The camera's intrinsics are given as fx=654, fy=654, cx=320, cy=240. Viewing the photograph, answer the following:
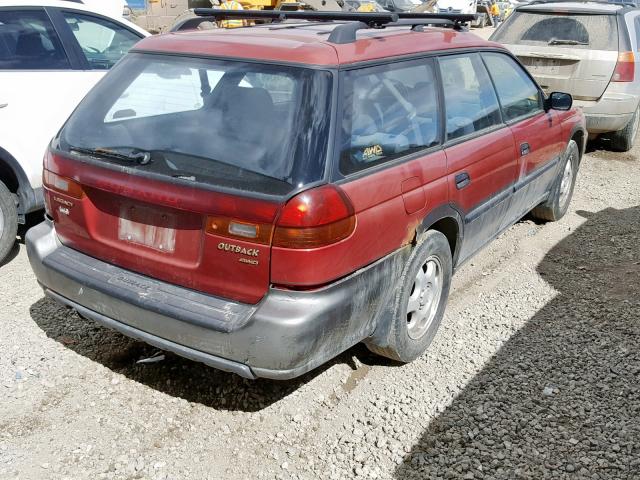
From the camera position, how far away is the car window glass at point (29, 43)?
15.9ft

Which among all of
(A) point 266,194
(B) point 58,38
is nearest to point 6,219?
(B) point 58,38

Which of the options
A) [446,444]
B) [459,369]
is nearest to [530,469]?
[446,444]

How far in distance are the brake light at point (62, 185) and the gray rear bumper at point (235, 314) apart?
306 mm

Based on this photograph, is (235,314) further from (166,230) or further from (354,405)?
(354,405)

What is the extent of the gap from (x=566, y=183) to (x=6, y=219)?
4701mm

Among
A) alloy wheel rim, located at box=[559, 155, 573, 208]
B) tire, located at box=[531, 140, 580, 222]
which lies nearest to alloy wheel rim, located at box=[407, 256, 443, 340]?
tire, located at box=[531, 140, 580, 222]

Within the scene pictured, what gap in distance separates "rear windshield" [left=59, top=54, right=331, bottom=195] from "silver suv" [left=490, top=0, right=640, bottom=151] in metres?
5.67

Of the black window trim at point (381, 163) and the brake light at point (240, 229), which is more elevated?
the black window trim at point (381, 163)

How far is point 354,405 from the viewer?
3.30 metres

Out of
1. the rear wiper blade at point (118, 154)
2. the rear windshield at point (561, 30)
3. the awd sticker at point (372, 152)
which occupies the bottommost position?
the rear wiper blade at point (118, 154)

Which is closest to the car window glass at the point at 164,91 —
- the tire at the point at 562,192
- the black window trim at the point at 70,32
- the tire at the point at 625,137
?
the black window trim at the point at 70,32

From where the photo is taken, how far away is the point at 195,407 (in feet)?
10.7

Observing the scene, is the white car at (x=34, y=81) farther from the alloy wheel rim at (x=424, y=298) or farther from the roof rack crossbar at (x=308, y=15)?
the alloy wheel rim at (x=424, y=298)

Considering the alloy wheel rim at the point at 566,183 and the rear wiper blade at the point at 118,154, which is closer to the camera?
the rear wiper blade at the point at 118,154
